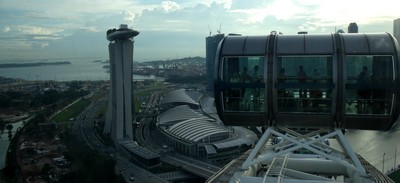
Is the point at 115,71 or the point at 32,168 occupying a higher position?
the point at 115,71

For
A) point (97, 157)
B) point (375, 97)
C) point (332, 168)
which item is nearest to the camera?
A: point (375, 97)

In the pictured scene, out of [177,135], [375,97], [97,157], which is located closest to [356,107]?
[375,97]

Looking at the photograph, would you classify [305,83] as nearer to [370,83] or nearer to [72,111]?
[370,83]

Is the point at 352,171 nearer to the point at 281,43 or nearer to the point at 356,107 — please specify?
the point at 356,107

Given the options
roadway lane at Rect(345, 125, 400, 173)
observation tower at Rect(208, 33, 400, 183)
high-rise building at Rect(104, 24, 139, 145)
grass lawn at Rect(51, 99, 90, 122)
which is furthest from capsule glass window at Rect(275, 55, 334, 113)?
grass lawn at Rect(51, 99, 90, 122)

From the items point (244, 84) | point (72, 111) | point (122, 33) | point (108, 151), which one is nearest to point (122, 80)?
point (122, 33)

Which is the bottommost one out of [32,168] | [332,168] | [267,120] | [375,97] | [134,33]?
[32,168]

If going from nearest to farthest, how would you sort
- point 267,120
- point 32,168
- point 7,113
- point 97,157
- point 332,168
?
point 267,120
point 332,168
point 97,157
point 32,168
point 7,113
